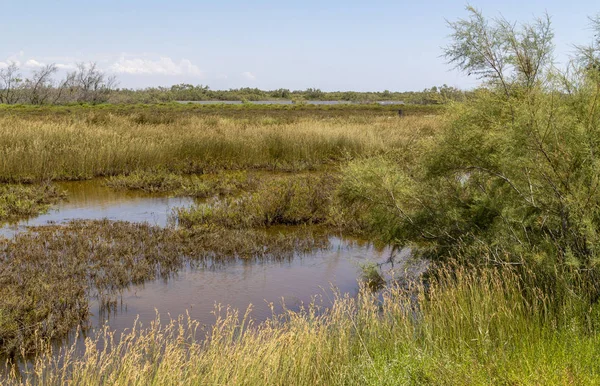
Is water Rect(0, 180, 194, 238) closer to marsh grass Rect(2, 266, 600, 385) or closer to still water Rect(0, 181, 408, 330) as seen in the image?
still water Rect(0, 181, 408, 330)

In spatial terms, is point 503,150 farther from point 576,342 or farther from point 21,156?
point 21,156

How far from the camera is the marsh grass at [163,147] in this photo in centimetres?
1633

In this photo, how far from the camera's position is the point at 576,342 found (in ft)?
14.4

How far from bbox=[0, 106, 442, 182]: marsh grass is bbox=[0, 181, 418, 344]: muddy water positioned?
4852mm

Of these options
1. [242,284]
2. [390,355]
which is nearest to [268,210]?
[242,284]

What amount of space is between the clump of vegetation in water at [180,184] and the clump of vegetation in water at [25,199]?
181cm

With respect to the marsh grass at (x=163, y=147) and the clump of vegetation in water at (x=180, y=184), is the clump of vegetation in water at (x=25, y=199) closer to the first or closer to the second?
the marsh grass at (x=163, y=147)

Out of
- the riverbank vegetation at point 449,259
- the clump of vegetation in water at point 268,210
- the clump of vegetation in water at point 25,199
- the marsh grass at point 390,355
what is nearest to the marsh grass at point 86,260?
the riverbank vegetation at point 449,259

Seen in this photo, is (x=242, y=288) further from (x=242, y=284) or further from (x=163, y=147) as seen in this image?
(x=163, y=147)

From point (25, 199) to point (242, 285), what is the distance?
7111mm

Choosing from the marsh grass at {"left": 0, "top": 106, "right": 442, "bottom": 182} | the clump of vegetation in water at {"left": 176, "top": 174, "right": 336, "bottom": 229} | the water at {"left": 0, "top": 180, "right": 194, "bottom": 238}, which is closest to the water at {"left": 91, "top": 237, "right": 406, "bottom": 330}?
the clump of vegetation in water at {"left": 176, "top": 174, "right": 336, "bottom": 229}

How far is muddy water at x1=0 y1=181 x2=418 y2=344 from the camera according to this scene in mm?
7094

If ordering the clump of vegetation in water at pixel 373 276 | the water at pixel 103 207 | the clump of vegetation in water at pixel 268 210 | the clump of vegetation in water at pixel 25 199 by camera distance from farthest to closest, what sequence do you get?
the clump of vegetation in water at pixel 25 199
the water at pixel 103 207
the clump of vegetation in water at pixel 268 210
the clump of vegetation in water at pixel 373 276

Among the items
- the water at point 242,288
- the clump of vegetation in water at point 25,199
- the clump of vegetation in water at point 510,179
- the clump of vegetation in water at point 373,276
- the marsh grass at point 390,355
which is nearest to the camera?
the marsh grass at point 390,355
